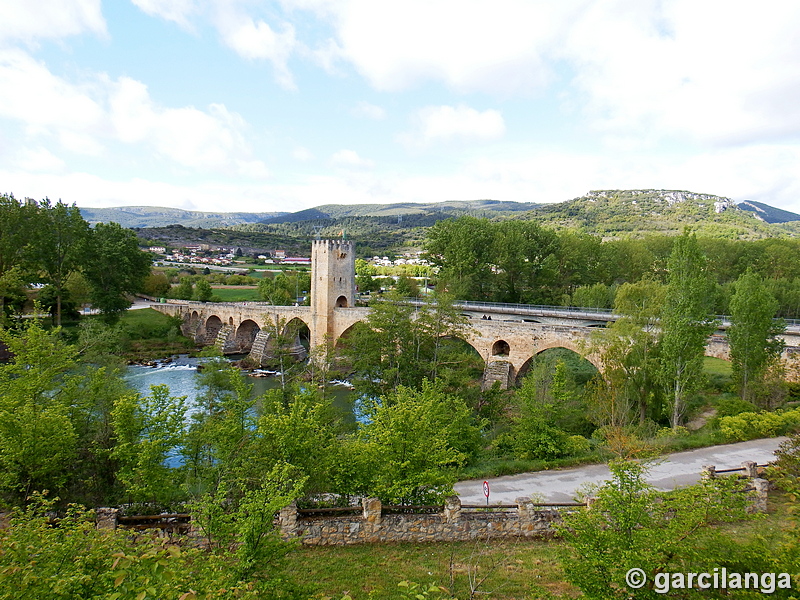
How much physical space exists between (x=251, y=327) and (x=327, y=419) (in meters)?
32.5

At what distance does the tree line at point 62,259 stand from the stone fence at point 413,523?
28141 millimetres

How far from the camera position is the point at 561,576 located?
25.7 ft

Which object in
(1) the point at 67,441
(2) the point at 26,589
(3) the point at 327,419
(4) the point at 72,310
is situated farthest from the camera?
(4) the point at 72,310

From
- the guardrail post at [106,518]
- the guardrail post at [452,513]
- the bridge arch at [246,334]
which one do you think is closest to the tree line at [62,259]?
the bridge arch at [246,334]

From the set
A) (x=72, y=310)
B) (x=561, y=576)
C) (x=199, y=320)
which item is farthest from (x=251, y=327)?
(x=561, y=576)

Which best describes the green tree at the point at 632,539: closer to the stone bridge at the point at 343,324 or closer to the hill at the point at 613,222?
the stone bridge at the point at 343,324

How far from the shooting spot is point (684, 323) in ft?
59.5

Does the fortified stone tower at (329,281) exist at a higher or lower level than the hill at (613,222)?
lower

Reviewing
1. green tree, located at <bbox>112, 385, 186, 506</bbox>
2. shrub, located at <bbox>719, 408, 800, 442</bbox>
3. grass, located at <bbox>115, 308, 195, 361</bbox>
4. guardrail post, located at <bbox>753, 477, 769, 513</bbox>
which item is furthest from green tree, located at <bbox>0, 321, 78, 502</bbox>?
grass, located at <bbox>115, 308, 195, 361</bbox>

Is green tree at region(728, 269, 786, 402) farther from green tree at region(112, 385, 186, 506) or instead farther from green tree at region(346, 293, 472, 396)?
green tree at region(112, 385, 186, 506)

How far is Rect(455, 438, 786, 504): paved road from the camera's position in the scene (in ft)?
→ 39.5

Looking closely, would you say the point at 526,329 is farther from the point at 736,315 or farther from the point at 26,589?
the point at 26,589

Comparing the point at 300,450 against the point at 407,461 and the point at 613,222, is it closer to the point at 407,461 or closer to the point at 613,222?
the point at 407,461

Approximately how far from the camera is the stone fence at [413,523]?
9844 millimetres
